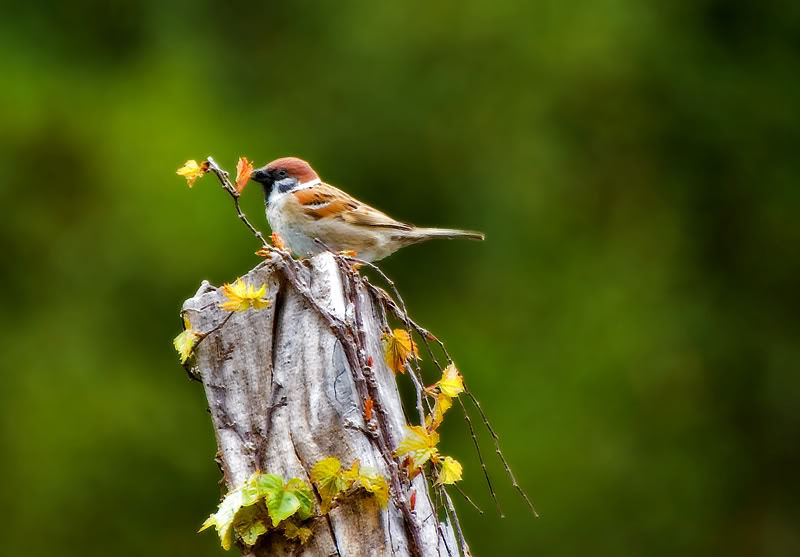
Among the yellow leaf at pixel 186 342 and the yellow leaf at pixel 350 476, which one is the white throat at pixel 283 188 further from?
the yellow leaf at pixel 350 476

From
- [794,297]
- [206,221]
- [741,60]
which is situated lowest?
[794,297]

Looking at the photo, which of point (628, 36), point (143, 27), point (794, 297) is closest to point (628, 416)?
point (794, 297)

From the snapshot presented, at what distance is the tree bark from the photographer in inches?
107

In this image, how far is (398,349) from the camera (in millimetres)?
3029

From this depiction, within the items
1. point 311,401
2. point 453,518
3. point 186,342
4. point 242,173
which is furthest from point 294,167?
point 453,518

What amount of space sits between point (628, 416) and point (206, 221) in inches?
151

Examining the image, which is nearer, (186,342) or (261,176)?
(186,342)

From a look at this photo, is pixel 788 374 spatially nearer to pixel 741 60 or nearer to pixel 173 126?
pixel 741 60

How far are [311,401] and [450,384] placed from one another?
15.2 inches

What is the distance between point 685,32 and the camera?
36.2 feet

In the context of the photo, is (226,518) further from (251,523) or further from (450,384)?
(450,384)

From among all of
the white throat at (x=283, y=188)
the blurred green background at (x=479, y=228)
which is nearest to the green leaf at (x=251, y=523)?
the white throat at (x=283, y=188)

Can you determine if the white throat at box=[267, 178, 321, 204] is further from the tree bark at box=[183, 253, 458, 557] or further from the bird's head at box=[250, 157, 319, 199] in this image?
the tree bark at box=[183, 253, 458, 557]

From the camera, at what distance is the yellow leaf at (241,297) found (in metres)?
2.82
